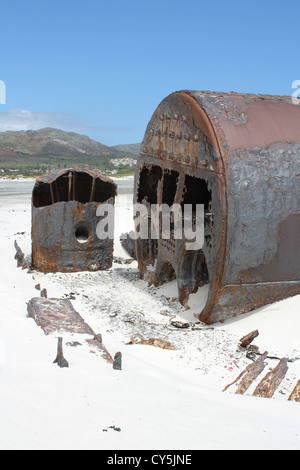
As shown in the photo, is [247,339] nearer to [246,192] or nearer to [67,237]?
[246,192]

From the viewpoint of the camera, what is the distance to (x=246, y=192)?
14.6 feet

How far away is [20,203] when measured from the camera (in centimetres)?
1814

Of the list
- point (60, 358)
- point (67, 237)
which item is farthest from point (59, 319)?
point (67, 237)

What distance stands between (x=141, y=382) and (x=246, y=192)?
2018 millimetres

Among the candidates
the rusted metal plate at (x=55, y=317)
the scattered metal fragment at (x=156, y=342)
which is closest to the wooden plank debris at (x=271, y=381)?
the scattered metal fragment at (x=156, y=342)

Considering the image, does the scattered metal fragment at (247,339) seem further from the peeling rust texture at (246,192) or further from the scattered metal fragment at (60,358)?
the scattered metal fragment at (60,358)

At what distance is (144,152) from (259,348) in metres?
3.41

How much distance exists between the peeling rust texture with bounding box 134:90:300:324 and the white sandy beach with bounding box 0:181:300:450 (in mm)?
305

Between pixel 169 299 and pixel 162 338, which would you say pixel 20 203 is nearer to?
pixel 169 299

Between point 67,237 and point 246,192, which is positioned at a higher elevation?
point 246,192

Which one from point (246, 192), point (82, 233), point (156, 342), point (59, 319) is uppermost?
point (246, 192)

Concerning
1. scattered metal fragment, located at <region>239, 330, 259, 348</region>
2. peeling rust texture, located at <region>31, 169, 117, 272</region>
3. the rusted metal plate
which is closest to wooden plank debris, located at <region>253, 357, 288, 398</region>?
scattered metal fragment, located at <region>239, 330, 259, 348</region>

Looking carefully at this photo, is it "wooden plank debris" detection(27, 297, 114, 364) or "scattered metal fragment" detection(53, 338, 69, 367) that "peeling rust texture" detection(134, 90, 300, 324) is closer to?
"wooden plank debris" detection(27, 297, 114, 364)

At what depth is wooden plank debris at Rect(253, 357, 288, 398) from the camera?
3.30m
